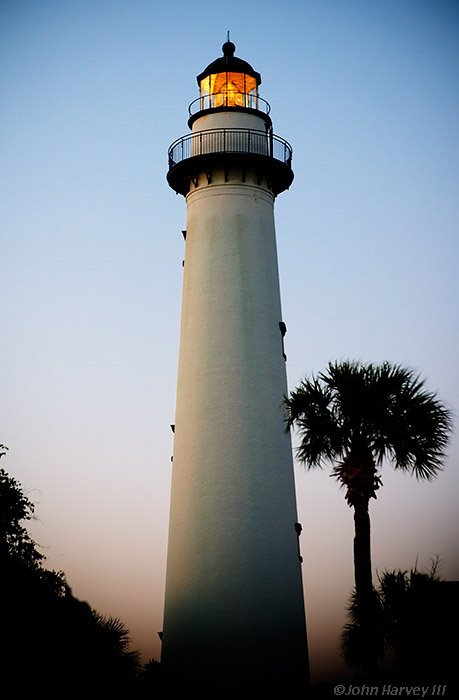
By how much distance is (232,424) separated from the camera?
27781 mm

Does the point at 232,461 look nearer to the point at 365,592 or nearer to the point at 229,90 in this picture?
the point at 365,592

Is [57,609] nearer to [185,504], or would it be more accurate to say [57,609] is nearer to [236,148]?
[185,504]

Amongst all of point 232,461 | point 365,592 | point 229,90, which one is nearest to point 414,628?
point 365,592

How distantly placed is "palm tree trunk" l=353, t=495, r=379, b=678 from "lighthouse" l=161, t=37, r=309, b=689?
4637 millimetres

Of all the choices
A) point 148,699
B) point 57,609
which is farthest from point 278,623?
point 57,609

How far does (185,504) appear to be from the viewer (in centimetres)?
2764

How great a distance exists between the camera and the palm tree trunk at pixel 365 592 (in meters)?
21.3

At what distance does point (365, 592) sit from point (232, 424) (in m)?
7.52

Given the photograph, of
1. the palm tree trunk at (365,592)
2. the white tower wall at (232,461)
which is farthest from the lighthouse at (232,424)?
the palm tree trunk at (365,592)

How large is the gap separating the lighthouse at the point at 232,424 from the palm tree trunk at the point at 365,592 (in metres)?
4.64

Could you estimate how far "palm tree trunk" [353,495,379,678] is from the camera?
21297mm

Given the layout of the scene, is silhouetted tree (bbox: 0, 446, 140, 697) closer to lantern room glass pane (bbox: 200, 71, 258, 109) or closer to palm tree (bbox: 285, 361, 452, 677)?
palm tree (bbox: 285, 361, 452, 677)

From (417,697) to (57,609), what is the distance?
8.98 meters

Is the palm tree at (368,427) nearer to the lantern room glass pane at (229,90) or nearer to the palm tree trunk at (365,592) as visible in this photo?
the palm tree trunk at (365,592)
